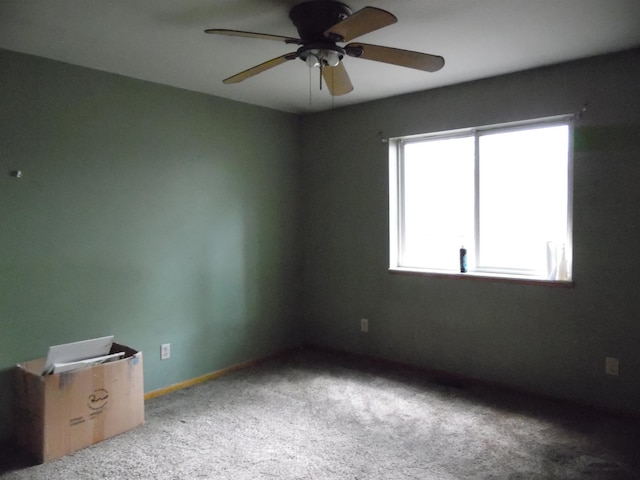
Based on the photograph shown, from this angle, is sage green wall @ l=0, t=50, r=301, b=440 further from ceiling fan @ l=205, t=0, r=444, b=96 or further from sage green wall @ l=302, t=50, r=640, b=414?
ceiling fan @ l=205, t=0, r=444, b=96

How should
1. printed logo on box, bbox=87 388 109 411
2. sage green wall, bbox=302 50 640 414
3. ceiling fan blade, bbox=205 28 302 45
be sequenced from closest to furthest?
ceiling fan blade, bbox=205 28 302 45, printed logo on box, bbox=87 388 109 411, sage green wall, bbox=302 50 640 414

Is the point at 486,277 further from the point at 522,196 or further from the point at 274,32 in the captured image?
the point at 274,32

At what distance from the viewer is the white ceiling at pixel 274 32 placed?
2162mm

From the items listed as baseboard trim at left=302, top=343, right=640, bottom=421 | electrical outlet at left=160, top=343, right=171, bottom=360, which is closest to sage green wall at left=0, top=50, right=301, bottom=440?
electrical outlet at left=160, top=343, right=171, bottom=360

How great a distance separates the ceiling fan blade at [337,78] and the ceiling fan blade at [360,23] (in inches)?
13.4

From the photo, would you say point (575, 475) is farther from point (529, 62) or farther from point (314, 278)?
point (314, 278)

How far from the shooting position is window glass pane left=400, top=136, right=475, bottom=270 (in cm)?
366

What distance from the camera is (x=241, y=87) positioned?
11.5 ft

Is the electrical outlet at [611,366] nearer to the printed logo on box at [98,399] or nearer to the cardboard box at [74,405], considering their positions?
the cardboard box at [74,405]

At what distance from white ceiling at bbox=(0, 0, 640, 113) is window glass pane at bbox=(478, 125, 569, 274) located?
53cm

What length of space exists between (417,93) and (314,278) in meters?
1.90

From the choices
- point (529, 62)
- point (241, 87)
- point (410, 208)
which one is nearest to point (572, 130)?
point (529, 62)

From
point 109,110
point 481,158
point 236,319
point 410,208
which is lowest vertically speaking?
point 236,319

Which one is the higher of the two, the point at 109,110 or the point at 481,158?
the point at 109,110
